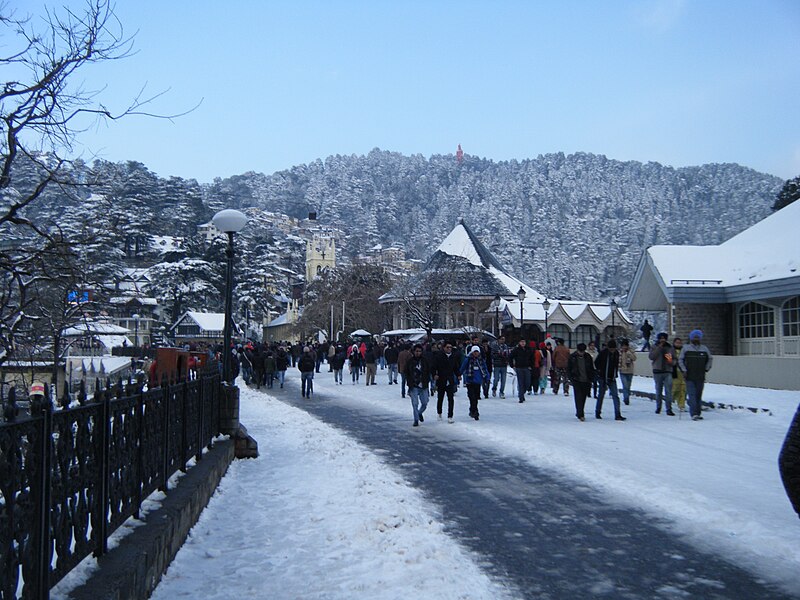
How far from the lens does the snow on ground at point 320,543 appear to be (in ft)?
18.0

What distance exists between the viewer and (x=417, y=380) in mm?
16328

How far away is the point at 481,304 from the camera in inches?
2643

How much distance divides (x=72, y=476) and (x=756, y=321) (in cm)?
2841

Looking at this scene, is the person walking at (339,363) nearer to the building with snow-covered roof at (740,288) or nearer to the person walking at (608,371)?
the building with snow-covered roof at (740,288)

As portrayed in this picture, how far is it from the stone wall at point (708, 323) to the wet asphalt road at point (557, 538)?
20.3 metres

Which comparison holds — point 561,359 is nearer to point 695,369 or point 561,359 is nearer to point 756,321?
point 695,369

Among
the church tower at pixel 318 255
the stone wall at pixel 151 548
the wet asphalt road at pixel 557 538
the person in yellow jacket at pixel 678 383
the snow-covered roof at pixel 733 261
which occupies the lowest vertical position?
the wet asphalt road at pixel 557 538

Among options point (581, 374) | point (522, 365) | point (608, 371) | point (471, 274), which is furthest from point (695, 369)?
point (471, 274)

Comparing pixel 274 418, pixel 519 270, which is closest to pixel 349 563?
pixel 274 418

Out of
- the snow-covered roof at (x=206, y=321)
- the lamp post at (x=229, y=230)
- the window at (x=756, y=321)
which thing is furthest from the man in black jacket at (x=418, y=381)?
the snow-covered roof at (x=206, y=321)

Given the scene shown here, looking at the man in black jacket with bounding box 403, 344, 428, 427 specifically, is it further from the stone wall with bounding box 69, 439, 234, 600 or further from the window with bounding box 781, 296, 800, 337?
the window with bounding box 781, 296, 800, 337

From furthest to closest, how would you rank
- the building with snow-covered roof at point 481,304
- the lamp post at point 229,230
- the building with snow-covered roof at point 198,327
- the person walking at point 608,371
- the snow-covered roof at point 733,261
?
the building with snow-covered roof at point 198,327 → the building with snow-covered roof at point 481,304 → the snow-covered roof at point 733,261 → the person walking at point 608,371 → the lamp post at point 229,230

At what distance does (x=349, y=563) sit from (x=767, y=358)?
20147mm

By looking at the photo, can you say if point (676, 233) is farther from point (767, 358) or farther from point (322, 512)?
point (322, 512)
